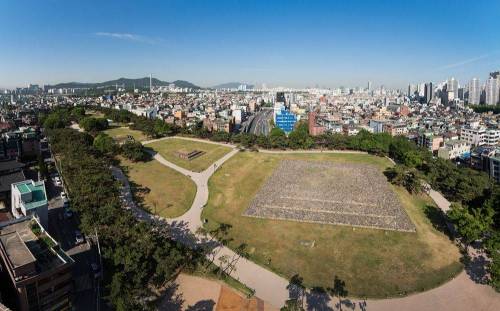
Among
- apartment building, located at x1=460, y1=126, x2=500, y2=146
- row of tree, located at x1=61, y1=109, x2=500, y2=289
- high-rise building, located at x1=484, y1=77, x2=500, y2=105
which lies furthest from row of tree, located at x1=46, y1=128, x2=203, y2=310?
high-rise building, located at x1=484, y1=77, x2=500, y2=105

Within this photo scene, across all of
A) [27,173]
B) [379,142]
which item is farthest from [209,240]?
[379,142]

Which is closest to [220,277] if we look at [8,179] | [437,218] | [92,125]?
[437,218]

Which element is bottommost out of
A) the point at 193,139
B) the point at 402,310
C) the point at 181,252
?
the point at 402,310

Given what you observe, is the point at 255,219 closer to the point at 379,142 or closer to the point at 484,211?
the point at 484,211

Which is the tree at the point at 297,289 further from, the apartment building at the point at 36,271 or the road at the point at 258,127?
the road at the point at 258,127

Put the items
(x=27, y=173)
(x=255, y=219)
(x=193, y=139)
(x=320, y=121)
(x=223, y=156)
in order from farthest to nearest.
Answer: (x=320, y=121)
(x=193, y=139)
(x=223, y=156)
(x=27, y=173)
(x=255, y=219)

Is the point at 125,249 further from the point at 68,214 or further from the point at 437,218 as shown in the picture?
the point at 437,218
